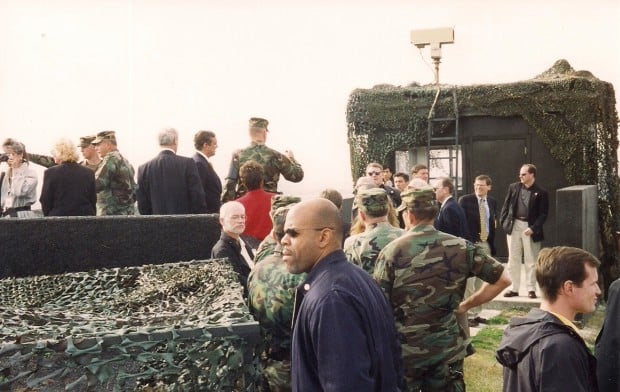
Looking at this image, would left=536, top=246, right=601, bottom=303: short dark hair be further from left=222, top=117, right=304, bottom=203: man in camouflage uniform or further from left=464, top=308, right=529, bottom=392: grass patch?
left=222, top=117, right=304, bottom=203: man in camouflage uniform

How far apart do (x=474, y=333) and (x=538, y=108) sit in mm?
6333

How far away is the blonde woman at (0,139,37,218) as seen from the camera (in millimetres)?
8758

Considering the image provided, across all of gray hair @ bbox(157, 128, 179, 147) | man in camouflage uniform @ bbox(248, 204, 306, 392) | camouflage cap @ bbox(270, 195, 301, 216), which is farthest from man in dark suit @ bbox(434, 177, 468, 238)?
man in camouflage uniform @ bbox(248, 204, 306, 392)

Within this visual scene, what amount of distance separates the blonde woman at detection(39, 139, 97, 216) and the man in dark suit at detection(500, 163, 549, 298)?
249 inches

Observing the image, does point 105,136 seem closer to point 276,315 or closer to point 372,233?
point 372,233

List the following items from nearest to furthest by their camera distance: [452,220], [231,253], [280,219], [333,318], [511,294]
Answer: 1. [333,318]
2. [280,219]
3. [231,253]
4. [452,220]
5. [511,294]

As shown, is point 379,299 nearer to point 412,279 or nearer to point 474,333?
point 412,279

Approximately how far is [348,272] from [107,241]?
13.4ft

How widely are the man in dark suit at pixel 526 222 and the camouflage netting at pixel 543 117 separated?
7.15ft

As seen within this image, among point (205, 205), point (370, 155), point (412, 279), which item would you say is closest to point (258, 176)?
point (205, 205)

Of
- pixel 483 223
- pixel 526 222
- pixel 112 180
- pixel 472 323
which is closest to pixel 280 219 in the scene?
pixel 112 180

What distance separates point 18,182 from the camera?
8.86 m

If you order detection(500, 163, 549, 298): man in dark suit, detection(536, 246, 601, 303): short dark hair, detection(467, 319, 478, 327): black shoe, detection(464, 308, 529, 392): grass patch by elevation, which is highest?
detection(536, 246, 601, 303): short dark hair

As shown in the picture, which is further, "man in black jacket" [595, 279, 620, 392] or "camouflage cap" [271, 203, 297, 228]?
"camouflage cap" [271, 203, 297, 228]
